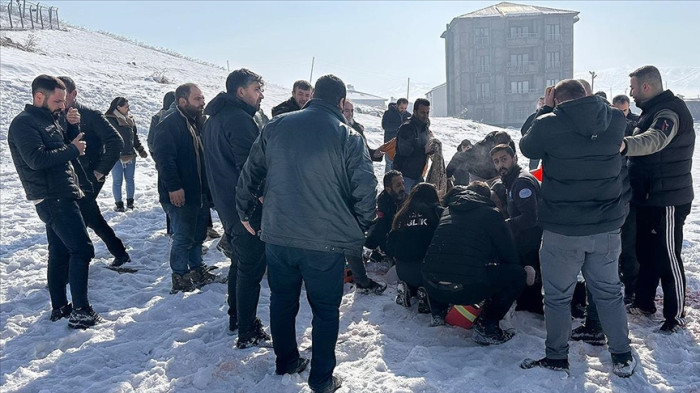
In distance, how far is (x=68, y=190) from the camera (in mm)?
4742

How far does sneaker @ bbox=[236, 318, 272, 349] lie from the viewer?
14.2 feet

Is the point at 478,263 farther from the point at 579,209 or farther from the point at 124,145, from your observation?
the point at 124,145

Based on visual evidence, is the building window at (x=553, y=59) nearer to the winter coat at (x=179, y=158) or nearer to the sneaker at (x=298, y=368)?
the winter coat at (x=179, y=158)

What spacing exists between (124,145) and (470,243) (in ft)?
22.8

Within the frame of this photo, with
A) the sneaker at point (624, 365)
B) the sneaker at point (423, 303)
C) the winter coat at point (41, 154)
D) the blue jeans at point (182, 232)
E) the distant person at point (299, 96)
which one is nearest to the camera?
the sneaker at point (624, 365)

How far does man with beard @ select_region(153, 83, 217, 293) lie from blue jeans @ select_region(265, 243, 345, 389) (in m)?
2.29

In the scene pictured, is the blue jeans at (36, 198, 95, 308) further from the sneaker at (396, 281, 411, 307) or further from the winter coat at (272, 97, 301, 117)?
the sneaker at (396, 281, 411, 307)

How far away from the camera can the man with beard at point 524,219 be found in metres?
4.64

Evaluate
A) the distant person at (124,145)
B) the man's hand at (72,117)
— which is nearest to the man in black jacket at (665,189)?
the man's hand at (72,117)

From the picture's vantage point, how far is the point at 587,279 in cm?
378

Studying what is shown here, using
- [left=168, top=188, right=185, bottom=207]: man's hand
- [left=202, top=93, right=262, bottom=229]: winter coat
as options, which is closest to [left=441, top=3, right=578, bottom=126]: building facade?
[left=168, top=188, right=185, bottom=207]: man's hand

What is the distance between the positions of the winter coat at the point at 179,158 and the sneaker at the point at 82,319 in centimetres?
144

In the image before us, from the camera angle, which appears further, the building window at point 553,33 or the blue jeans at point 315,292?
the building window at point 553,33

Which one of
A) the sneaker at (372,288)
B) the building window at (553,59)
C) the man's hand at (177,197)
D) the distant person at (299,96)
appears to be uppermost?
the building window at (553,59)
